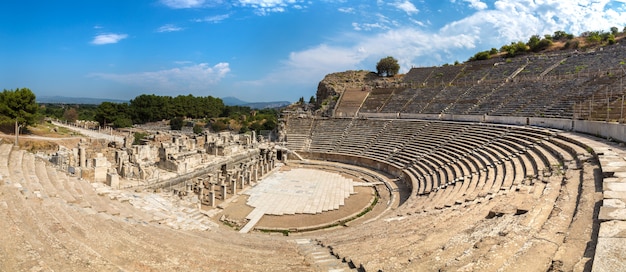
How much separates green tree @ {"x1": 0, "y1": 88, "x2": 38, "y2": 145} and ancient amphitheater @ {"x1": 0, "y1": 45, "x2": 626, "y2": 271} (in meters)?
12.5

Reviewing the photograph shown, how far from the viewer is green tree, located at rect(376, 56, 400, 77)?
49.7 meters

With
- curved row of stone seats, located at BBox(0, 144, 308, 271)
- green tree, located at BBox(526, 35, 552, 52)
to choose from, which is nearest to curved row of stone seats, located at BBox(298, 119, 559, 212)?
curved row of stone seats, located at BBox(0, 144, 308, 271)

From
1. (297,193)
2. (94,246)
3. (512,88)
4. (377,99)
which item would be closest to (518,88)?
(512,88)

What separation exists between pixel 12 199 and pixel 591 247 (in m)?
9.54

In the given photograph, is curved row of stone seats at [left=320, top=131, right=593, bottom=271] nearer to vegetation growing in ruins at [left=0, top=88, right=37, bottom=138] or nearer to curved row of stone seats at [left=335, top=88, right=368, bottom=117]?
curved row of stone seats at [left=335, top=88, right=368, bottom=117]

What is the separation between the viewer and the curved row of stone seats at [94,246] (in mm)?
4469

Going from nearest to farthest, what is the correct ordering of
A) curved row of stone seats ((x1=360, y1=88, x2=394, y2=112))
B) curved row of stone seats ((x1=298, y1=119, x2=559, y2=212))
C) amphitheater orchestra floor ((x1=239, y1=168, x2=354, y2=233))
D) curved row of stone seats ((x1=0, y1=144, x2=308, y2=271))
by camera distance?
1. curved row of stone seats ((x1=0, y1=144, x2=308, y2=271))
2. curved row of stone seats ((x1=298, y1=119, x2=559, y2=212))
3. amphitheater orchestra floor ((x1=239, y1=168, x2=354, y2=233))
4. curved row of stone seats ((x1=360, y1=88, x2=394, y2=112))

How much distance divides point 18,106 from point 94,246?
1113 inches

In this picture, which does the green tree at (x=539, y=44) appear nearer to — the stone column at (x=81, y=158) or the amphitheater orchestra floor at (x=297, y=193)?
the amphitheater orchestra floor at (x=297, y=193)

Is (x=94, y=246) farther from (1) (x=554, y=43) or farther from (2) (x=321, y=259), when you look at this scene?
(1) (x=554, y=43)

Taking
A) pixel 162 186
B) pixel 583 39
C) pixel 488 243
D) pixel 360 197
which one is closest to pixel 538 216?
pixel 488 243

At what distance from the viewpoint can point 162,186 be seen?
1574 centimetres

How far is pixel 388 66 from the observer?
49719 millimetres

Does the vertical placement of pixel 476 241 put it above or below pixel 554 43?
below
